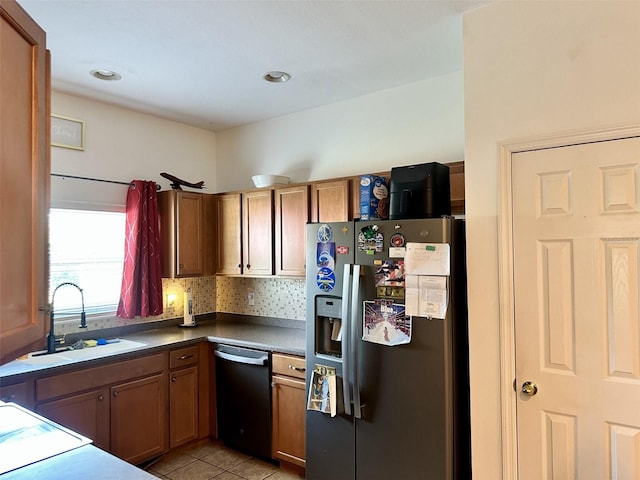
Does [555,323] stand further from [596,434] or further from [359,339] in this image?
[359,339]

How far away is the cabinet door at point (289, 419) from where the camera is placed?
9.89 feet

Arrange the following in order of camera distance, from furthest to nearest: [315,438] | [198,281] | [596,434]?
[198,281] < [315,438] < [596,434]

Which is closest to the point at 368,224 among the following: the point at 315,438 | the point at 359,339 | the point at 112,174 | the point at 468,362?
the point at 359,339

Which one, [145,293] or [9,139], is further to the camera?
[145,293]

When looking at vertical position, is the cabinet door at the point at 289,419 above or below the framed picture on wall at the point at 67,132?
below

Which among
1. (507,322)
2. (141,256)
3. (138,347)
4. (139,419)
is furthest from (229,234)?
(507,322)

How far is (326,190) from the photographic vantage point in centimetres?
329

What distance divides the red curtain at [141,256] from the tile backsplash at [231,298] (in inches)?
7.9

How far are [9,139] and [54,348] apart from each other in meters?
2.49

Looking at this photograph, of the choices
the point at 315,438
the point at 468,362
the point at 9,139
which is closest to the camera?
the point at 9,139

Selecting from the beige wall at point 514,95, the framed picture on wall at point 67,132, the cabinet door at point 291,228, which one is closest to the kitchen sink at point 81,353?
the cabinet door at point 291,228

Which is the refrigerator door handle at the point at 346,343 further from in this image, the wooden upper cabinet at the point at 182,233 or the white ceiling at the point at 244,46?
the wooden upper cabinet at the point at 182,233

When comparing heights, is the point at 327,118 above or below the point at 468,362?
above

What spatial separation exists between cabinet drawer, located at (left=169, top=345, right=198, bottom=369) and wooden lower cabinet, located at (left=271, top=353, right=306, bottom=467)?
737 millimetres
